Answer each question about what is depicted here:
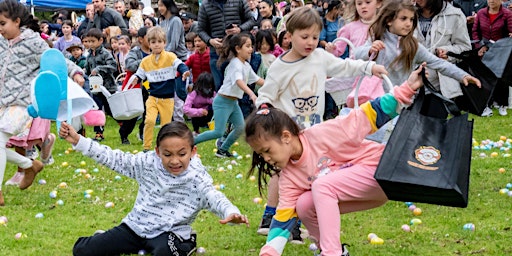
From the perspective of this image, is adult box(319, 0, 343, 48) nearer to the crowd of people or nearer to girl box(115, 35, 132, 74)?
the crowd of people

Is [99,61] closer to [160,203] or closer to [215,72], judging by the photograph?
[215,72]

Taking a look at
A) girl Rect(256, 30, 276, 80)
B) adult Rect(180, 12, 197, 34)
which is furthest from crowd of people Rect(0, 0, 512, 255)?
adult Rect(180, 12, 197, 34)

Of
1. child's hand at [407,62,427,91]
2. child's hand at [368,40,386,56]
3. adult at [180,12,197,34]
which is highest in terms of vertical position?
child's hand at [407,62,427,91]

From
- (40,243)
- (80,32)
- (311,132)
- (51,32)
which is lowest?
(51,32)

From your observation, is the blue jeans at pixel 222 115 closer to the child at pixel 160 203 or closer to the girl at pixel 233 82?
the girl at pixel 233 82

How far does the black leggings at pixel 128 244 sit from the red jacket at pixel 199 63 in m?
8.16

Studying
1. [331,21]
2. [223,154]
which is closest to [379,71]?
[223,154]

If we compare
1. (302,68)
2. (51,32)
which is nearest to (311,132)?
(302,68)

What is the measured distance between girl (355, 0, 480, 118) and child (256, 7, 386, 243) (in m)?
0.46

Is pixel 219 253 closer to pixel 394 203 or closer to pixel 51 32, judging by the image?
pixel 394 203

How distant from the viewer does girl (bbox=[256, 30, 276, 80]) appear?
12164 mm

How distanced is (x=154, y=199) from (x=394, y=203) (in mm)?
2562

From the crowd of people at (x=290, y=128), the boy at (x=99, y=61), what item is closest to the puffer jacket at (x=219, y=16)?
the crowd of people at (x=290, y=128)

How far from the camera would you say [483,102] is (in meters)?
5.67
